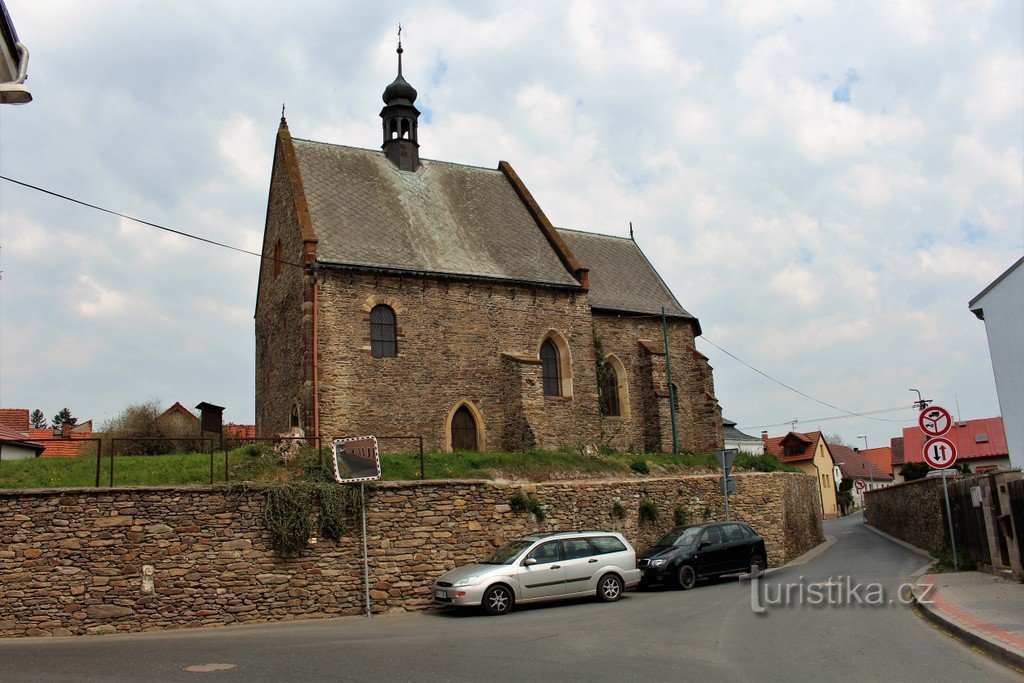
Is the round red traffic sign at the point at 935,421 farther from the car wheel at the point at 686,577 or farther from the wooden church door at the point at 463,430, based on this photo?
the wooden church door at the point at 463,430

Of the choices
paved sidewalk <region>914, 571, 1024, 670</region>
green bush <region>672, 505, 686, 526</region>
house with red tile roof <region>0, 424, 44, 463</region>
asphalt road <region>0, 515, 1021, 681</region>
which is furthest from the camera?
house with red tile roof <region>0, 424, 44, 463</region>

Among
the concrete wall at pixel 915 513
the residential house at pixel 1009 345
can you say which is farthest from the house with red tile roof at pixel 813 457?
the residential house at pixel 1009 345

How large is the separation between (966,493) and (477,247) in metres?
15.8

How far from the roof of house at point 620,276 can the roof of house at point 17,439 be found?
19000mm

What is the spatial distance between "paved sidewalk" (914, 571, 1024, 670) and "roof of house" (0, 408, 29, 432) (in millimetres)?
28373

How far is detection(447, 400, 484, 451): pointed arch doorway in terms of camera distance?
24.4 meters

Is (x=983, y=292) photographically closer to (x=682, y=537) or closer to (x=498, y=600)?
(x=682, y=537)

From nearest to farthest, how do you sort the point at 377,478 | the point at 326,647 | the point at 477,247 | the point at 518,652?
1. the point at 518,652
2. the point at 326,647
3. the point at 377,478
4. the point at 477,247

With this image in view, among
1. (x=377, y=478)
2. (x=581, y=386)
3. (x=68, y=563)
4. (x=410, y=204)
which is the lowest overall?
(x=68, y=563)

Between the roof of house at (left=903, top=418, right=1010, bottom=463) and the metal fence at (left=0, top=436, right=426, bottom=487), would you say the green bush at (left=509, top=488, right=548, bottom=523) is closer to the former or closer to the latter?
the metal fence at (left=0, top=436, right=426, bottom=487)

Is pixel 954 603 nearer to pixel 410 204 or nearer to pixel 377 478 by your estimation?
pixel 377 478

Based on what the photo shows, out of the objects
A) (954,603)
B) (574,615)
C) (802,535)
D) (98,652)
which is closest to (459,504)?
(574,615)

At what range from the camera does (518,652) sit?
33.4 ft

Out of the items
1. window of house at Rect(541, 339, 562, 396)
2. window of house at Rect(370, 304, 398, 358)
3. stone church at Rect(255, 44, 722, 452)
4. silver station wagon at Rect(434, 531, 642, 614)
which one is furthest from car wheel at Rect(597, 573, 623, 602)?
window of house at Rect(541, 339, 562, 396)
